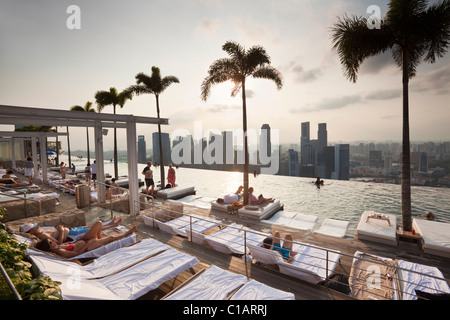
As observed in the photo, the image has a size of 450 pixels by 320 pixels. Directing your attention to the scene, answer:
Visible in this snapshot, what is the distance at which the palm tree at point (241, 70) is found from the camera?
402 inches

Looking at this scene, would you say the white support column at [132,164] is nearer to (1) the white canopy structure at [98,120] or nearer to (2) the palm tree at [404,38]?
(1) the white canopy structure at [98,120]

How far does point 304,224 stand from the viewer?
8070mm

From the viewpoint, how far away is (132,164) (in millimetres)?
7852

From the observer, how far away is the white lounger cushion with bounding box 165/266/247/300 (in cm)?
299

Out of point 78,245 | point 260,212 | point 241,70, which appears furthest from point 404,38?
point 78,245

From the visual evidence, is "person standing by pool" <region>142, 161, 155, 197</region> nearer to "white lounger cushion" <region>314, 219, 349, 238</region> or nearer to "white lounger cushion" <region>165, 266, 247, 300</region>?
"white lounger cushion" <region>314, 219, 349, 238</region>

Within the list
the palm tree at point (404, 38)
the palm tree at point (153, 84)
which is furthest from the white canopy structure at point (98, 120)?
the palm tree at point (153, 84)

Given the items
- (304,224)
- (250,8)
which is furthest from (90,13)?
(304,224)

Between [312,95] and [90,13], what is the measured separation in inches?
434

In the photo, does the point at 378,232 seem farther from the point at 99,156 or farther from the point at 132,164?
the point at 99,156

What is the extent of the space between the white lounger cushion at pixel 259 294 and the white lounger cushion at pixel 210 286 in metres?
0.16

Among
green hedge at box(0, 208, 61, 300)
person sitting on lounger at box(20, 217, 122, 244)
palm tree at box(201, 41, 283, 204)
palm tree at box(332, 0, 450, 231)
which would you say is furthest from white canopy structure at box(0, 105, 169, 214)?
palm tree at box(332, 0, 450, 231)

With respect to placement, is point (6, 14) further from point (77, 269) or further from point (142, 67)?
point (142, 67)
